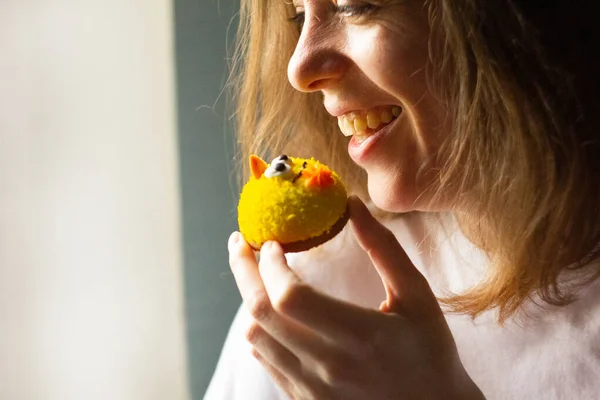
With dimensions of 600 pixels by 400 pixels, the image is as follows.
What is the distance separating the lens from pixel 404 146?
26.2 inches

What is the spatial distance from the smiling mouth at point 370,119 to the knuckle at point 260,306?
23 cm

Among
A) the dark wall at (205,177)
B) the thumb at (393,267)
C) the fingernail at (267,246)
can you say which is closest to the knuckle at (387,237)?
the thumb at (393,267)

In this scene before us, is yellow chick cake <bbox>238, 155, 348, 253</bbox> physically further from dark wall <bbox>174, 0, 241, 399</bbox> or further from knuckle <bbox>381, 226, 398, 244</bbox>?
dark wall <bbox>174, 0, 241, 399</bbox>

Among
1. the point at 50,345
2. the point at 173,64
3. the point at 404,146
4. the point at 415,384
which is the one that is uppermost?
the point at 173,64

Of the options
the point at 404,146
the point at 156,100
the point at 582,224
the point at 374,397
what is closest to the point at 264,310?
the point at 374,397

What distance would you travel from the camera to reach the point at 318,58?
65 centimetres

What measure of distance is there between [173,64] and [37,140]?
228mm

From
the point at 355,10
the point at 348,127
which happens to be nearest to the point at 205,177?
the point at 348,127

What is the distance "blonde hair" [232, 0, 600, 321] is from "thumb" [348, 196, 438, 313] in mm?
121

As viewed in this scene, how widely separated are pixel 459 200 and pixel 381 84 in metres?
0.16

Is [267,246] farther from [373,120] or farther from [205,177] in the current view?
[205,177]

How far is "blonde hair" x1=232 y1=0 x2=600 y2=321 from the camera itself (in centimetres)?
57

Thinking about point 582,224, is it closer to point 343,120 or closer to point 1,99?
point 343,120

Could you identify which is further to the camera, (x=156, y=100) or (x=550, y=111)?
(x=156, y=100)
